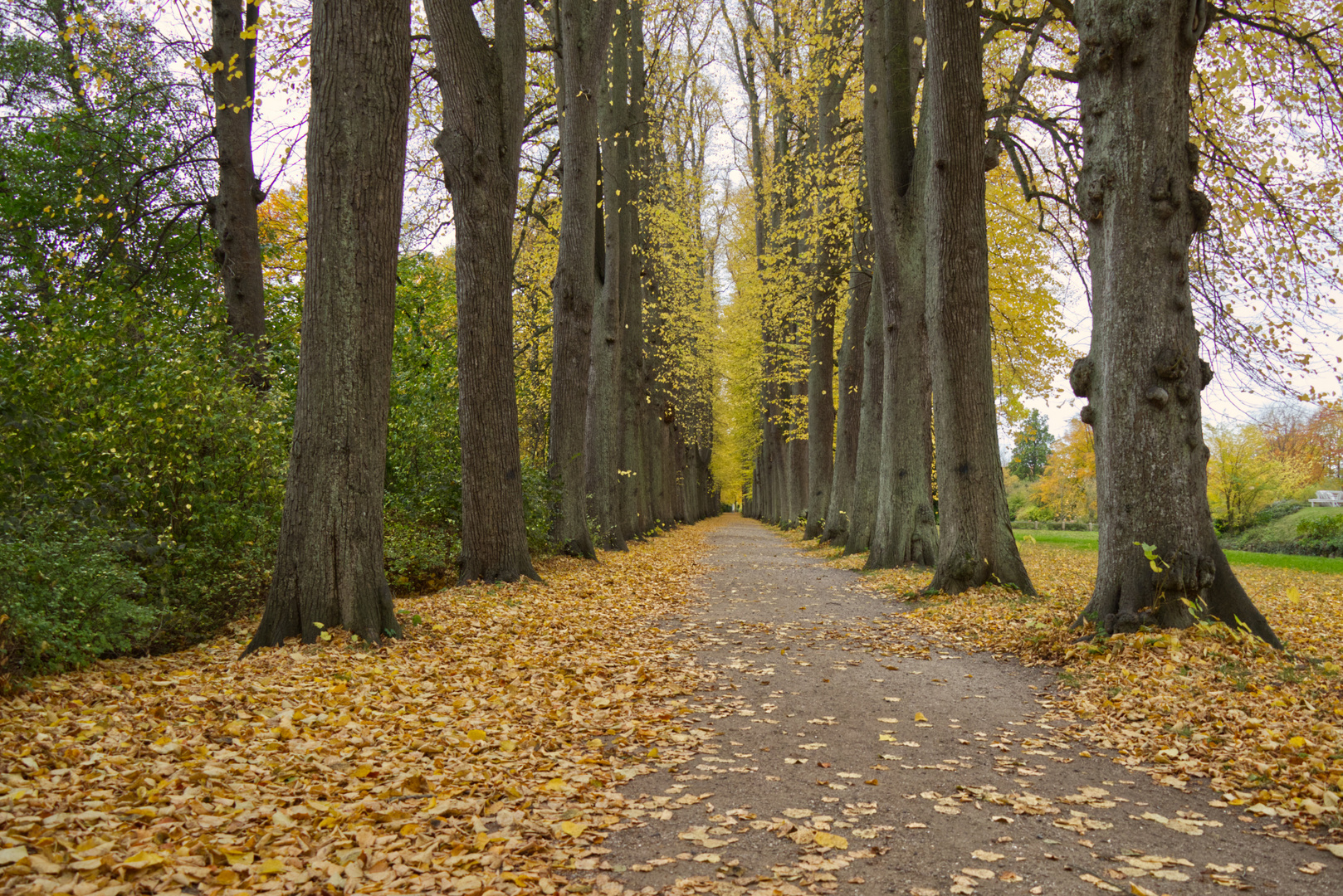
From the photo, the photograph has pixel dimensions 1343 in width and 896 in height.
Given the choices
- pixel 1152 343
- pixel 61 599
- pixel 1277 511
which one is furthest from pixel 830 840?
pixel 1277 511

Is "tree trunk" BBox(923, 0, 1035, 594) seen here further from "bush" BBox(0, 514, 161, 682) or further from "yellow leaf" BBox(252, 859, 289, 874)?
"bush" BBox(0, 514, 161, 682)

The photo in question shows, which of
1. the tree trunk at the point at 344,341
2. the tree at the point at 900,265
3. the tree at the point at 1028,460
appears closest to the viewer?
the tree trunk at the point at 344,341

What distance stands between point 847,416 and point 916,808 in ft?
48.4

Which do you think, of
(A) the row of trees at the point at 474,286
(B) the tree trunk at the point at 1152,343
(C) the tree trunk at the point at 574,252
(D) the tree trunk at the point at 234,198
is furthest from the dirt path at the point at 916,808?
(D) the tree trunk at the point at 234,198

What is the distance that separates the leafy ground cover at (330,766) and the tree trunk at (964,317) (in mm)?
4547

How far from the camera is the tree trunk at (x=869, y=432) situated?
13.4 metres

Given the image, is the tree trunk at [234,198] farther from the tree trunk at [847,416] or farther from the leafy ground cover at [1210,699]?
the tree trunk at [847,416]

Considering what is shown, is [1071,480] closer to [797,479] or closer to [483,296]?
[797,479]

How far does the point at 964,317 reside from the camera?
28.9 feet

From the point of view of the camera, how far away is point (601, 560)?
1323 centimetres

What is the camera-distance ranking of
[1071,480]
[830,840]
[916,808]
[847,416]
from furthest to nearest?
1. [1071,480]
2. [847,416]
3. [916,808]
4. [830,840]

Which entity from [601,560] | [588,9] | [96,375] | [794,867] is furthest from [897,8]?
[794,867]

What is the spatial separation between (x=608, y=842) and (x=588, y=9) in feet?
42.6

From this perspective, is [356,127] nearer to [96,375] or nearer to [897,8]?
[96,375]
